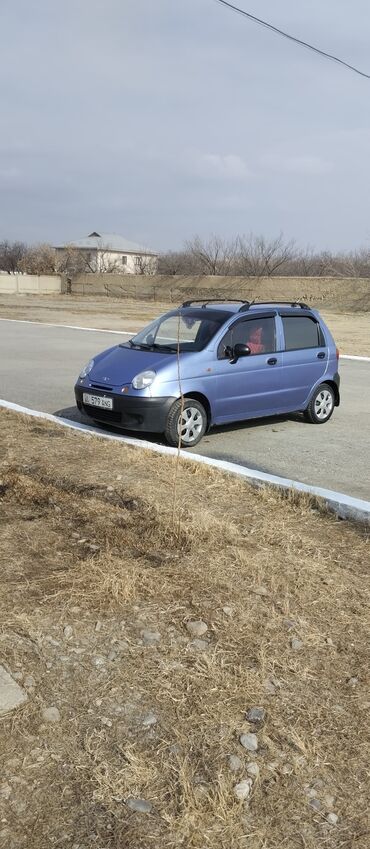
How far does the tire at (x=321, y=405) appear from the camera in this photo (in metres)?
9.24

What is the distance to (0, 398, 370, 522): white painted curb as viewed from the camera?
5.22 m

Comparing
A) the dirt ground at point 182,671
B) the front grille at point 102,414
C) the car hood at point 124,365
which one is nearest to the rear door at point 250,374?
the car hood at point 124,365

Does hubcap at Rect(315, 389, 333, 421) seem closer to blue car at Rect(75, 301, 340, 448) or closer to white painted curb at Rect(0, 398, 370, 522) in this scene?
blue car at Rect(75, 301, 340, 448)

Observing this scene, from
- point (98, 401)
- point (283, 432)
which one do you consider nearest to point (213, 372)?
point (98, 401)

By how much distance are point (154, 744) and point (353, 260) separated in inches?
2544

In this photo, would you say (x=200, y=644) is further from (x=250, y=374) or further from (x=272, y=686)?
(x=250, y=374)

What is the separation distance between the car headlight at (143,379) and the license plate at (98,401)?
36cm

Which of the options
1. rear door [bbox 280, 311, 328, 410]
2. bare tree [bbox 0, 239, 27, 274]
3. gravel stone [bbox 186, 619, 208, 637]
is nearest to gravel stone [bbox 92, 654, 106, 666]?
gravel stone [bbox 186, 619, 208, 637]

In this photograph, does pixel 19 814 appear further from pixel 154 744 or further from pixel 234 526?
pixel 234 526

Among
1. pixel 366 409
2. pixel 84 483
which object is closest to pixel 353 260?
pixel 366 409

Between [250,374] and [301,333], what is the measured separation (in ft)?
4.14

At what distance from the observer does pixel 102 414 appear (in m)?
7.97

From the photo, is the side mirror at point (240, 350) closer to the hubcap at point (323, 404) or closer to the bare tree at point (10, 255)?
the hubcap at point (323, 404)

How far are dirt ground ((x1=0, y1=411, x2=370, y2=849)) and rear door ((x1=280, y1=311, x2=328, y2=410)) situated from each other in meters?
3.57
